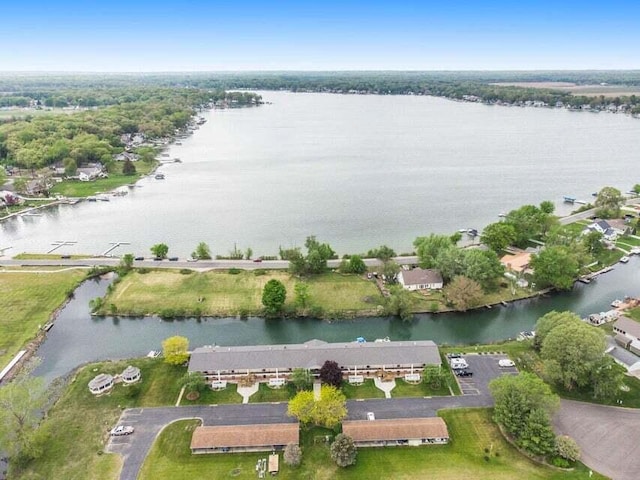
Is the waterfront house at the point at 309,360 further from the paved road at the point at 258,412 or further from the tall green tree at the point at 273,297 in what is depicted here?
the tall green tree at the point at 273,297

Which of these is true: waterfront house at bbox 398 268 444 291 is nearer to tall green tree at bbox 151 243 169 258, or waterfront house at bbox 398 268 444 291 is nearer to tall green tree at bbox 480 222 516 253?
tall green tree at bbox 480 222 516 253

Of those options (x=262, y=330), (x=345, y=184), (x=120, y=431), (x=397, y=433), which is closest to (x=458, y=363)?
(x=397, y=433)

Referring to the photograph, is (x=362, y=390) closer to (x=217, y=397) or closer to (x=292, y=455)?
(x=292, y=455)

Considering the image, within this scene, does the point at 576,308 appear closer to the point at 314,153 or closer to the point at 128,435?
the point at 128,435

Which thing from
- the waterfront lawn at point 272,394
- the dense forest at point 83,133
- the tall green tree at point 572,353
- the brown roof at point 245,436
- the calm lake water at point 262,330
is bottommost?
the calm lake water at point 262,330

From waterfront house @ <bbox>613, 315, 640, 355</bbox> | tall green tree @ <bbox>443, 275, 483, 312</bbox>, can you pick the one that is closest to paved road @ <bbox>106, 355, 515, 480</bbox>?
tall green tree @ <bbox>443, 275, 483, 312</bbox>

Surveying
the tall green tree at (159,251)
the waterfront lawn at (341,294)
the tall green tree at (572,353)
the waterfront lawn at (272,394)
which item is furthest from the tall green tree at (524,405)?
the tall green tree at (159,251)
